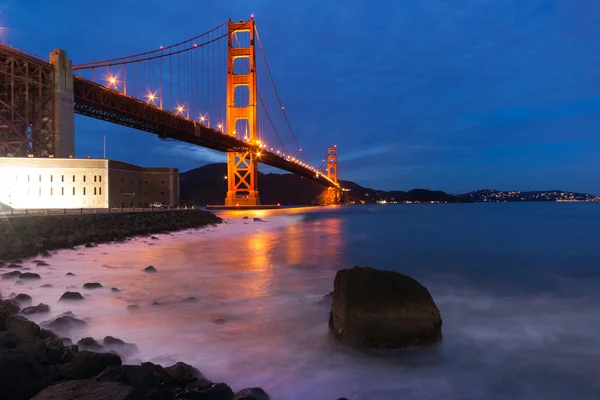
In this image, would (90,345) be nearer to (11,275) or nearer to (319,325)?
(319,325)

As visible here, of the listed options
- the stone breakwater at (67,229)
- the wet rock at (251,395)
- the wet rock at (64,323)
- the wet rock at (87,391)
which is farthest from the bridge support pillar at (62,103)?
the wet rock at (251,395)

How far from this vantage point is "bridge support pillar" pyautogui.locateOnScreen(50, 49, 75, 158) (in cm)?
2830

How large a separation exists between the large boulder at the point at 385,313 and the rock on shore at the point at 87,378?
4.03 ft

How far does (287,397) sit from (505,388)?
1.93 m

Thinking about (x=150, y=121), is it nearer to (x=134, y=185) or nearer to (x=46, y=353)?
(x=134, y=185)

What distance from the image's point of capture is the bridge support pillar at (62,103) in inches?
1114

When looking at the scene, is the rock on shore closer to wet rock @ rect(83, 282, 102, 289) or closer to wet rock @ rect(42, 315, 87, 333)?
wet rock @ rect(42, 315, 87, 333)

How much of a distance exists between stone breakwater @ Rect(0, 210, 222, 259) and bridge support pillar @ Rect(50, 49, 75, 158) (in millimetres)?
11953

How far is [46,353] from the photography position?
3207 mm

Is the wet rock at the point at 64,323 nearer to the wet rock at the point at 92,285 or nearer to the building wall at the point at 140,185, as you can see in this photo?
the wet rock at the point at 92,285

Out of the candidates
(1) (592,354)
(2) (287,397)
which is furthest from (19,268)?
(1) (592,354)

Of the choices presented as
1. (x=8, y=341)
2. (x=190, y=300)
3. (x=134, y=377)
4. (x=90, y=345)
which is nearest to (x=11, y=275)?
(x=190, y=300)

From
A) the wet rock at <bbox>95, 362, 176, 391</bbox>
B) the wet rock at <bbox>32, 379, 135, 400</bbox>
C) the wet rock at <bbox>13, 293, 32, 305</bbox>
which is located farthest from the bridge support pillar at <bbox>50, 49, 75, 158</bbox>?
the wet rock at <bbox>32, 379, 135, 400</bbox>

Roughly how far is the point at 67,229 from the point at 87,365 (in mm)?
13671
